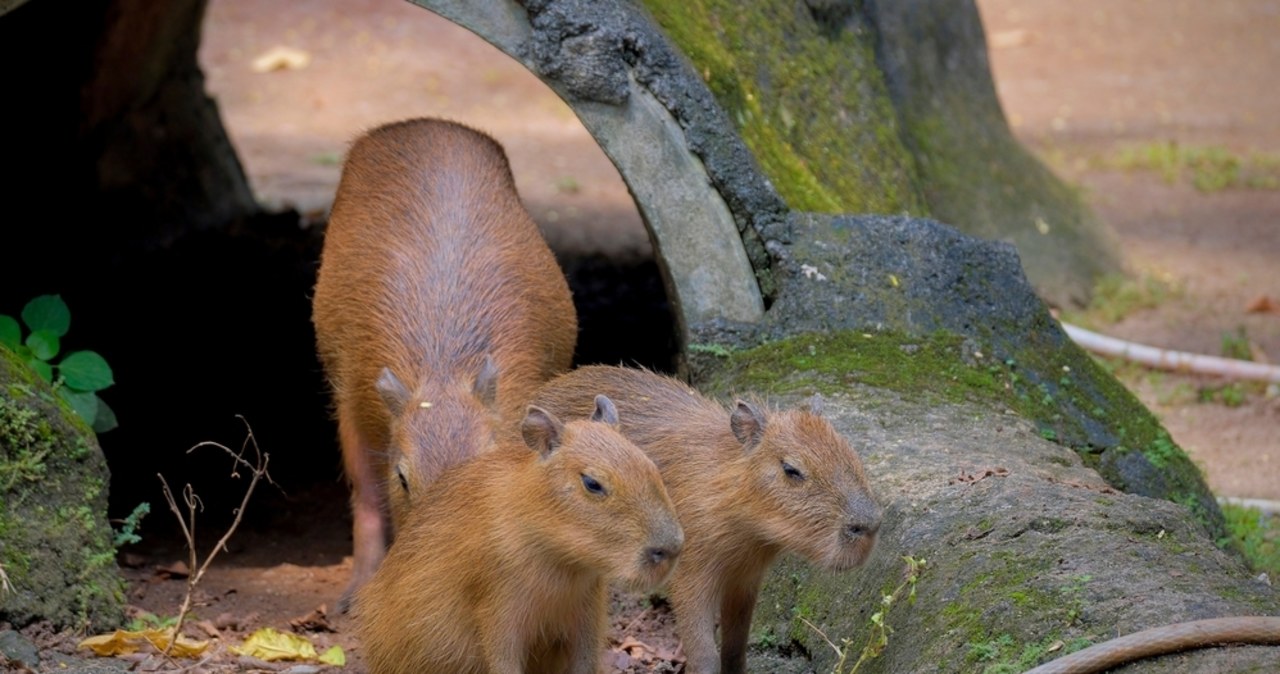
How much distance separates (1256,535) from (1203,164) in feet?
21.7

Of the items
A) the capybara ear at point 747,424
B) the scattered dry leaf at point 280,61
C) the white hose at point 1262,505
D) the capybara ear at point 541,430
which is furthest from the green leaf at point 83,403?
the scattered dry leaf at point 280,61

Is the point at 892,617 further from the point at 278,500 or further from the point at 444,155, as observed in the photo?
the point at 278,500

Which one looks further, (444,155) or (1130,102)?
(1130,102)

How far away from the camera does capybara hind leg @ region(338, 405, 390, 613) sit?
5.81 m

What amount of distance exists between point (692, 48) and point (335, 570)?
2574 mm

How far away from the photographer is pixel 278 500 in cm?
718

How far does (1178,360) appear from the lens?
782cm

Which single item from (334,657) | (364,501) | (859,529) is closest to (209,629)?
(334,657)

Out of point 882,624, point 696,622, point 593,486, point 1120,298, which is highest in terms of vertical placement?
point 593,486

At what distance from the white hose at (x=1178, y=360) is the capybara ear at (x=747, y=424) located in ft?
12.6

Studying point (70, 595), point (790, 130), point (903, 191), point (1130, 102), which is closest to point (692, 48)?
point (790, 130)

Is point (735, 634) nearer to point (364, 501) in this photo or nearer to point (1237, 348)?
point (364, 501)

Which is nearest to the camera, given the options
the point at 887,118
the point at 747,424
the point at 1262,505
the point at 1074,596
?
the point at 1074,596

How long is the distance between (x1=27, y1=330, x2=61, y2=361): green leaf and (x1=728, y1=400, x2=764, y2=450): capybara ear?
261cm
